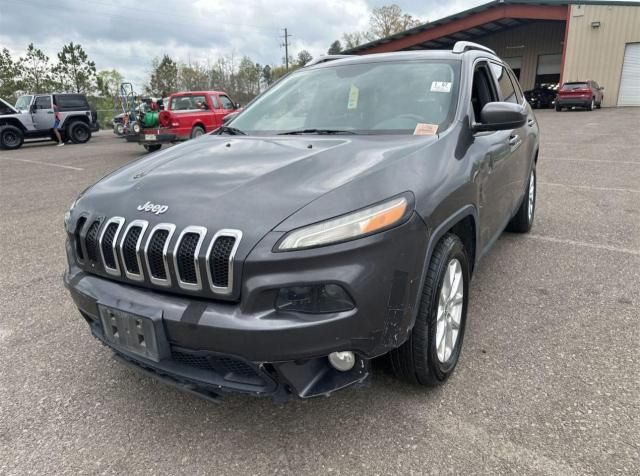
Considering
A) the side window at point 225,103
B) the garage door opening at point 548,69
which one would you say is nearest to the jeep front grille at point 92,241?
the side window at point 225,103

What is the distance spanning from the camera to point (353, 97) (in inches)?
120

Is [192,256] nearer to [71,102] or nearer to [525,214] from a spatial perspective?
[525,214]

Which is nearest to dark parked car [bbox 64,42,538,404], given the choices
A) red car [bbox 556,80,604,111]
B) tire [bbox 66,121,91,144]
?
tire [bbox 66,121,91,144]

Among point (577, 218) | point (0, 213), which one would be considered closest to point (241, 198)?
point (577, 218)

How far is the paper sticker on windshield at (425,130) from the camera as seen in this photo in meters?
2.55

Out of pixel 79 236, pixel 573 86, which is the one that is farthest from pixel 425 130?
pixel 573 86

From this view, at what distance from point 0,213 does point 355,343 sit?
22.2 feet

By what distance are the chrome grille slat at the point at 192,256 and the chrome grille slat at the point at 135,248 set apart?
0.19 m

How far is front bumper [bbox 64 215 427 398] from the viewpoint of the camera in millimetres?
1734

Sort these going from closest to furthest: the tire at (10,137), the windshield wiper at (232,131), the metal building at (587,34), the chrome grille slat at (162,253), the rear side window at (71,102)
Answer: the chrome grille slat at (162,253) < the windshield wiper at (232,131) < the tire at (10,137) < the rear side window at (71,102) < the metal building at (587,34)

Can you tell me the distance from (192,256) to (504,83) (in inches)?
129

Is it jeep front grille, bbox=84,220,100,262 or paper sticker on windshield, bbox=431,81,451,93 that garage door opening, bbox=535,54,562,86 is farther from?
jeep front grille, bbox=84,220,100,262

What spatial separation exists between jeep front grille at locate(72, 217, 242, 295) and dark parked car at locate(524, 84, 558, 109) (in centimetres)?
3240

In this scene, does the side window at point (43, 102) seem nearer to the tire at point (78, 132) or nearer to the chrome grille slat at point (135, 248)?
the tire at point (78, 132)
